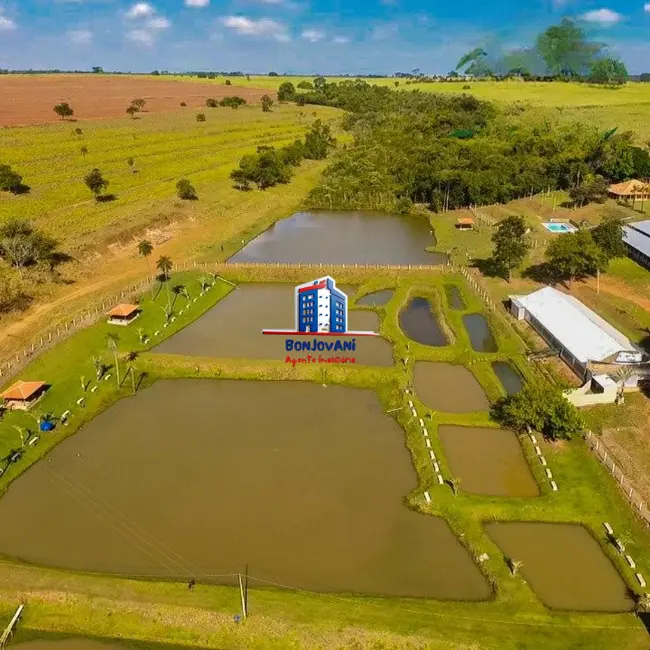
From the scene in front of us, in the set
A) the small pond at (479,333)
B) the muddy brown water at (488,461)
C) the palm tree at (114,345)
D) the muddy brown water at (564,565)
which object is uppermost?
the palm tree at (114,345)

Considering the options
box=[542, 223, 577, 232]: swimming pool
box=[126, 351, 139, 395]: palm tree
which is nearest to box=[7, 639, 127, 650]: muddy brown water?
box=[126, 351, 139, 395]: palm tree

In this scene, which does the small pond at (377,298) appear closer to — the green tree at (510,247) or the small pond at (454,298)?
the small pond at (454,298)

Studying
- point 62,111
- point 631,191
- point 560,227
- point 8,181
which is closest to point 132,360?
point 8,181

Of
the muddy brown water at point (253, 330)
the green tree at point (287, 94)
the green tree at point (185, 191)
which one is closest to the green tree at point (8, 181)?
the green tree at point (185, 191)

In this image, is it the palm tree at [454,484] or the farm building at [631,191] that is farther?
the farm building at [631,191]

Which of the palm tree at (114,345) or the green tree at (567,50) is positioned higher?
the green tree at (567,50)

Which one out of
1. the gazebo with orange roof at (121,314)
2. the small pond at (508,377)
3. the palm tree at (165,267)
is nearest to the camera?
the small pond at (508,377)

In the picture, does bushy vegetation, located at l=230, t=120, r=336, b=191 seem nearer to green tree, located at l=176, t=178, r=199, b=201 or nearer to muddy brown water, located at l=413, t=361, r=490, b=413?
green tree, located at l=176, t=178, r=199, b=201

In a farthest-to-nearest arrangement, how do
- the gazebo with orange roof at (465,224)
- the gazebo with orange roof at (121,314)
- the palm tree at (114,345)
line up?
the gazebo with orange roof at (465,224) → the gazebo with orange roof at (121,314) → the palm tree at (114,345)
